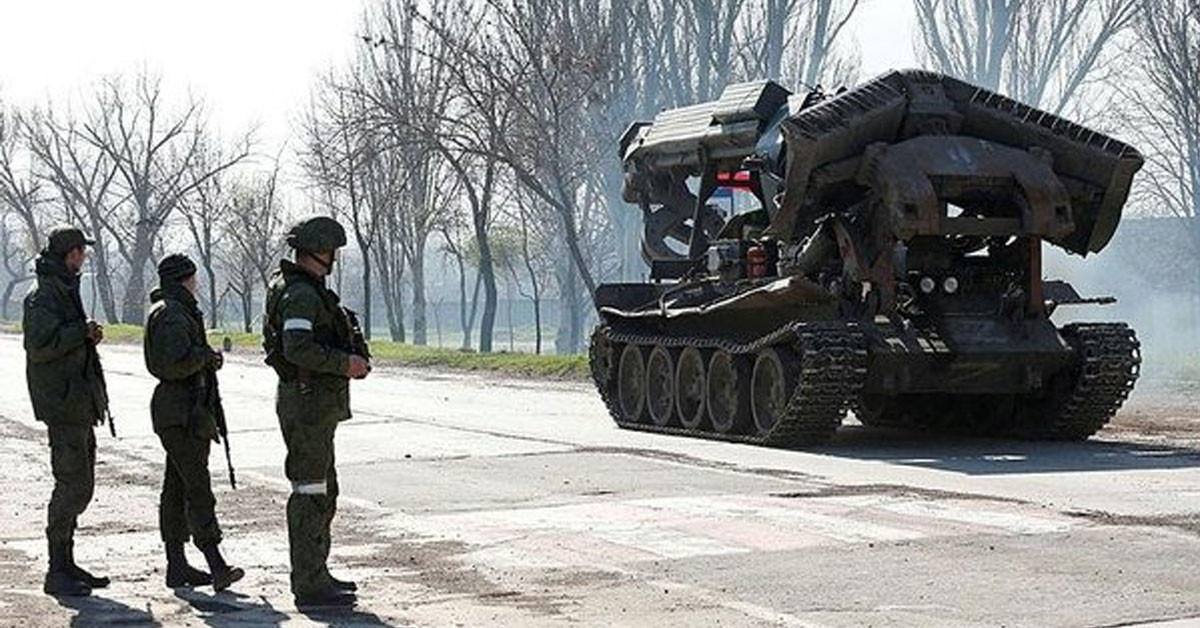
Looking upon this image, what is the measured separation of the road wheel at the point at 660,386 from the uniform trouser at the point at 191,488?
1239 centimetres

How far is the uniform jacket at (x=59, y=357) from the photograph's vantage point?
1163 cm

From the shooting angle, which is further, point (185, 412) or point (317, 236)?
point (185, 412)

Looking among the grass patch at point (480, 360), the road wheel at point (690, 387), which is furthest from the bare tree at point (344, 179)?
the road wheel at point (690, 387)

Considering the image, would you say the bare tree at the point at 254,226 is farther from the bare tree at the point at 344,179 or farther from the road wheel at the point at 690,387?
the road wheel at the point at 690,387

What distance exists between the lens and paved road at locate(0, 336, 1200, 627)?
34.2 ft

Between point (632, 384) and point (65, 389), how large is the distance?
1361cm

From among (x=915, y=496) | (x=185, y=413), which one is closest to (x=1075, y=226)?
(x=915, y=496)

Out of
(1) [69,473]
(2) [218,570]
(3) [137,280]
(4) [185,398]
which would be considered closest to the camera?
(2) [218,570]

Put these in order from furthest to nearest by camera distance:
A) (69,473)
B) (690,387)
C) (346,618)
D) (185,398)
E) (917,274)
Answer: (690,387)
(917,274)
(69,473)
(185,398)
(346,618)

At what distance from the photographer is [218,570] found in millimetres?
11273

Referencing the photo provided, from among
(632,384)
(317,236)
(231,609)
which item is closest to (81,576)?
(231,609)

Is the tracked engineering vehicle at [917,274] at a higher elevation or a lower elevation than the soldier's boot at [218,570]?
higher

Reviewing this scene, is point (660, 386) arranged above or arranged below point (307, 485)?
above

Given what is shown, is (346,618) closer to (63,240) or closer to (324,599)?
(324,599)
